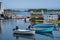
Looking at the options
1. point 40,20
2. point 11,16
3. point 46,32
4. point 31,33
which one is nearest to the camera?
point 31,33

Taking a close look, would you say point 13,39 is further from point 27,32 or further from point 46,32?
point 46,32

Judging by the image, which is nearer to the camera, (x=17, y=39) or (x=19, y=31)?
(x=17, y=39)

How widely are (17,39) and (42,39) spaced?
3.08 metres

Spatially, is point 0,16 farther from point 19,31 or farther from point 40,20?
point 19,31

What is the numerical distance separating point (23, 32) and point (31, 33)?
127cm

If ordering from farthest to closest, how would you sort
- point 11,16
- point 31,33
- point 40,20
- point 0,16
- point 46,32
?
1. point 11,16
2. point 0,16
3. point 40,20
4. point 46,32
5. point 31,33

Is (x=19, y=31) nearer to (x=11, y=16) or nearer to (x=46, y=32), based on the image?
(x=46, y=32)

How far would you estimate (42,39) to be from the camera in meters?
25.3

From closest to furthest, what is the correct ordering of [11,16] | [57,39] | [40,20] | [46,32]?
1. [57,39]
2. [46,32]
3. [40,20]
4. [11,16]

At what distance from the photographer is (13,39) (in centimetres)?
2533

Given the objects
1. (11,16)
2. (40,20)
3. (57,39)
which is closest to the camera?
(57,39)

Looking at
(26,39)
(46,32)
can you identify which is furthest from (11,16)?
(26,39)
